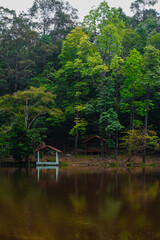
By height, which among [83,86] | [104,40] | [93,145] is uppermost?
[104,40]

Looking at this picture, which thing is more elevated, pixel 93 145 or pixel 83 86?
pixel 83 86

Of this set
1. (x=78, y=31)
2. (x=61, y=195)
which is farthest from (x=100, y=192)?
(x=78, y=31)

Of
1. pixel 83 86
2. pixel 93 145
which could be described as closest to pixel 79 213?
pixel 93 145

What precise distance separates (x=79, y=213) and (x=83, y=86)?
25355 mm

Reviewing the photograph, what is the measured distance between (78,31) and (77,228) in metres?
29.2

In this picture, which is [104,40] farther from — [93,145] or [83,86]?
[93,145]

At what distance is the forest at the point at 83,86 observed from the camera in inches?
1087

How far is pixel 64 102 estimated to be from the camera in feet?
107

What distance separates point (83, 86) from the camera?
32469 mm

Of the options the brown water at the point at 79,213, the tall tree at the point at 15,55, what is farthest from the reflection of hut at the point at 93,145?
the brown water at the point at 79,213

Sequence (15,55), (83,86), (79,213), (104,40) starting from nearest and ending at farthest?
(79,213) < (104,40) < (83,86) < (15,55)

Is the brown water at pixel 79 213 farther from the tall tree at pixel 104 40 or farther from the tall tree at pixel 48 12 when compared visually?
the tall tree at pixel 48 12

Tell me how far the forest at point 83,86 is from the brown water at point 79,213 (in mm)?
14991

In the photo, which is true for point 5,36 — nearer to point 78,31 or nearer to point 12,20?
point 12,20
